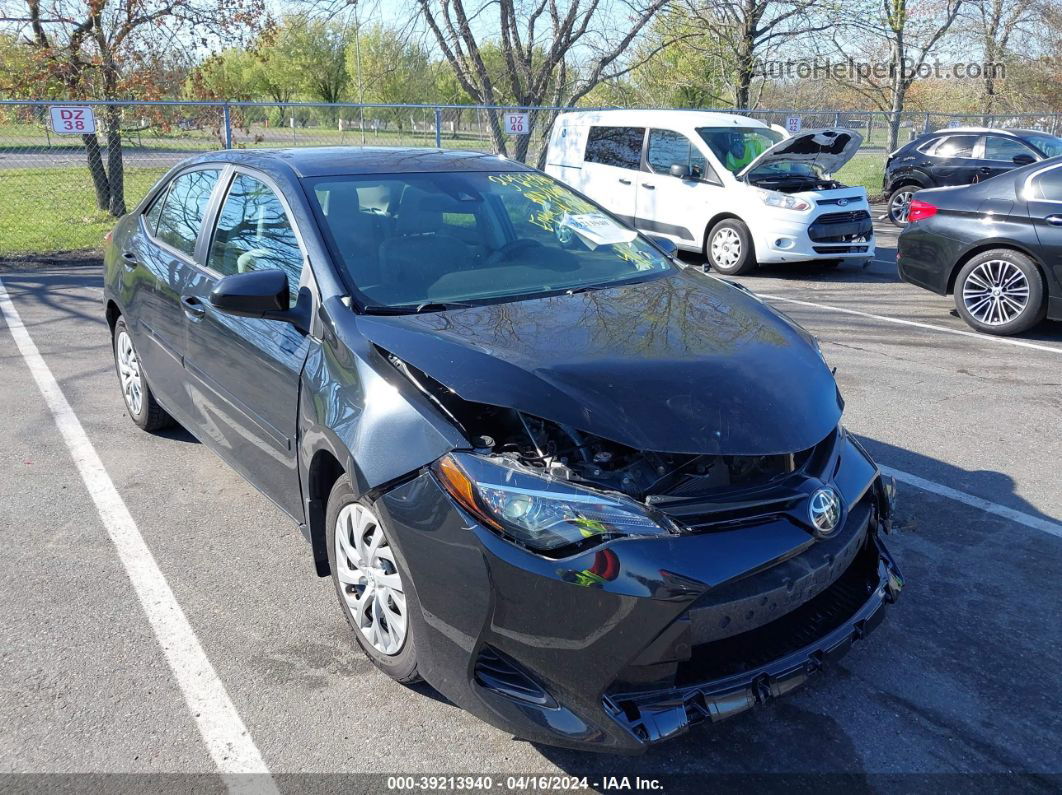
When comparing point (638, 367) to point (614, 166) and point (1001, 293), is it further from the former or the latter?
point (614, 166)

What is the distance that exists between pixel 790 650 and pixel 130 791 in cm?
195

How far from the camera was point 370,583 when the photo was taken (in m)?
2.95

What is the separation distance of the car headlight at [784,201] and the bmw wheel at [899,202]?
5985 millimetres

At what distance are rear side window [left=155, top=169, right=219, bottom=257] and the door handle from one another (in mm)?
273

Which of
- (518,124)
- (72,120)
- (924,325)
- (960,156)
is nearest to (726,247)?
(924,325)

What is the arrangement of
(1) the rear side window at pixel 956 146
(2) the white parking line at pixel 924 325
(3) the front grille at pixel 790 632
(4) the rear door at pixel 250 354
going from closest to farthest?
1. (3) the front grille at pixel 790 632
2. (4) the rear door at pixel 250 354
3. (2) the white parking line at pixel 924 325
4. (1) the rear side window at pixel 956 146

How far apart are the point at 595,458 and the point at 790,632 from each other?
2.54ft

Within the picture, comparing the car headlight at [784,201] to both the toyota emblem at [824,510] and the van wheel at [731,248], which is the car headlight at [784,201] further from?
the toyota emblem at [824,510]

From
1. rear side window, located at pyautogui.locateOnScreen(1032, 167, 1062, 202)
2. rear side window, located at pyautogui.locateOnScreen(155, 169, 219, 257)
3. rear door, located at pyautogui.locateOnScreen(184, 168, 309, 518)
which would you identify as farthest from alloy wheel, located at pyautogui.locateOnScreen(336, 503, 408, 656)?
rear side window, located at pyautogui.locateOnScreen(1032, 167, 1062, 202)

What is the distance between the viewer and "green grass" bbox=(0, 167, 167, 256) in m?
12.5

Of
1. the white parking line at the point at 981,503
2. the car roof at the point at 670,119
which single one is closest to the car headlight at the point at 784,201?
the car roof at the point at 670,119

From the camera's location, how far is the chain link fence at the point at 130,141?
508 inches

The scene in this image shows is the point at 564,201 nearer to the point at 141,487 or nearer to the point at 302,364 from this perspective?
the point at 302,364

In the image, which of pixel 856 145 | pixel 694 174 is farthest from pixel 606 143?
pixel 856 145
